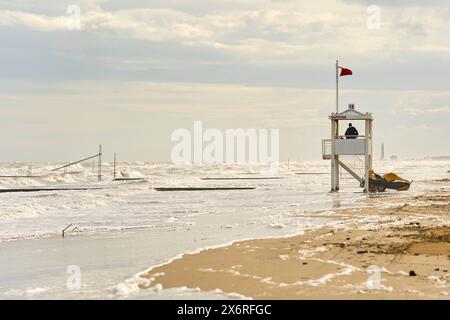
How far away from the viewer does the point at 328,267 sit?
1047 cm

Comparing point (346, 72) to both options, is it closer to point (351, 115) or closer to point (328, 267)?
point (351, 115)

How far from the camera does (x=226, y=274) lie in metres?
10.1

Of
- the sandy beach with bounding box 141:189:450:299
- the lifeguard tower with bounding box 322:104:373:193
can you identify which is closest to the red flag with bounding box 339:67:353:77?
the lifeguard tower with bounding box 322:104:373:193

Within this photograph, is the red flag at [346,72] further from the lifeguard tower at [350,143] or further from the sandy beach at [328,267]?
the sandy beach at [328,267]

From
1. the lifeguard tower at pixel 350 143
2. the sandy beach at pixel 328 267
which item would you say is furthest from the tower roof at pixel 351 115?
the sandy beach at pixel 328 267

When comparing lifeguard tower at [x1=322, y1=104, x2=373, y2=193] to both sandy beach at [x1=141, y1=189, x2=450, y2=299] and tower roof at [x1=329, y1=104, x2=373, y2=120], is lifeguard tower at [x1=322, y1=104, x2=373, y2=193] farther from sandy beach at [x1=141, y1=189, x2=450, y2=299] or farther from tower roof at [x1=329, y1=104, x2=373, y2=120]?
sandy beach at [x1=141, y1=189, x2=450, y2=299]

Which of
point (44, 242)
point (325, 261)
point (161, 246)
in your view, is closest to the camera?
point (325, 261)

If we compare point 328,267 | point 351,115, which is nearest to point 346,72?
point 351,115

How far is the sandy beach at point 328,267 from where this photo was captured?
8.64 m
